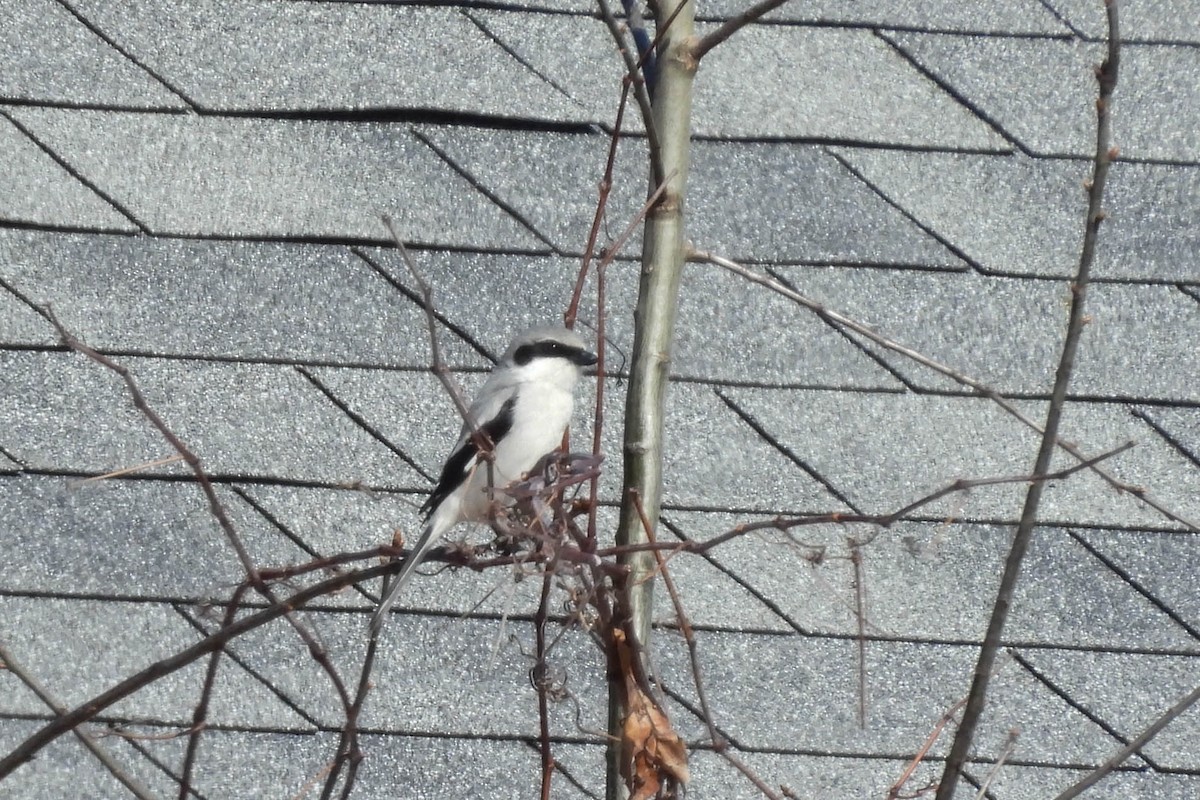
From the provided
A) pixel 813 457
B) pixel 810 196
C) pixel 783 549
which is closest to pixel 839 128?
pixel 810 196

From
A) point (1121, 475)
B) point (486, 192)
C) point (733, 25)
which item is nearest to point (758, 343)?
point (486, 192)

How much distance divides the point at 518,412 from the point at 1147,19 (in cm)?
139

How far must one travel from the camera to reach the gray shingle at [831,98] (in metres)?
2.53

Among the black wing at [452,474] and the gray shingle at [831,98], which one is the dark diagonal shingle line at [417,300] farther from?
the gray shingle at [831,98]

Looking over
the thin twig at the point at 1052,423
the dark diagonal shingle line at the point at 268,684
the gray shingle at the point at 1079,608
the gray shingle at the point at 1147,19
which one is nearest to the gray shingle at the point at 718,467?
the gray shingle at the point at 1079,608

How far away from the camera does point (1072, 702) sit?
7.88ft

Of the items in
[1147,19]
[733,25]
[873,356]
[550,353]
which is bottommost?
[733,25]

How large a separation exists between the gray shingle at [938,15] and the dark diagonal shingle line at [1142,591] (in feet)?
3.20

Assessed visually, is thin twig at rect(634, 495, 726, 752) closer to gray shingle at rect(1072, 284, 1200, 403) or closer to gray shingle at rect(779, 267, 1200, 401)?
gray shingle at rect(779, 267, 1200, 401)

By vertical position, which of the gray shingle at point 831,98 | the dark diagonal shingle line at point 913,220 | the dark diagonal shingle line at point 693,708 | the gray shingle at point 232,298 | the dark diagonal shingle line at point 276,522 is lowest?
the dark diagonal shingle line at point 693,708

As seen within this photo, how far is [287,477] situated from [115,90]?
2.63 feet

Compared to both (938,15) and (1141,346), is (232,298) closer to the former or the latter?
(938,15)

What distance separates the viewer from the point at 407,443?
246cm

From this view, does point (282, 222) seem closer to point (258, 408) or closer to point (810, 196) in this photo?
point (258, 408)
